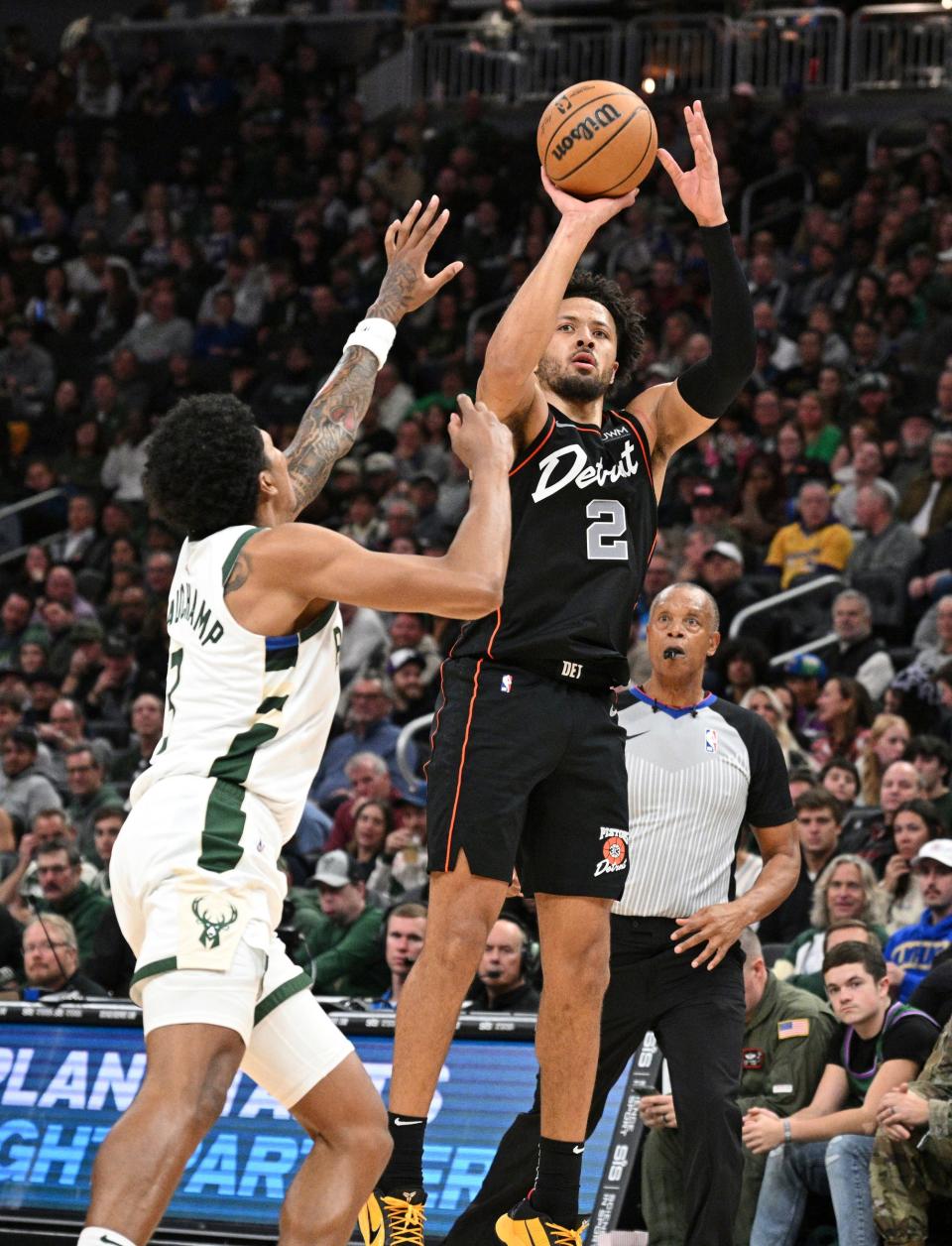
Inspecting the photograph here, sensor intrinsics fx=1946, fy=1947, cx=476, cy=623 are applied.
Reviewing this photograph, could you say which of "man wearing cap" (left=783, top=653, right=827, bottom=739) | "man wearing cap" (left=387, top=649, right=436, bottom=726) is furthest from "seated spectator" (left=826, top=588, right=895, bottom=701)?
"man wearing cap" (left=387, top=649, right=436, bottom=726)

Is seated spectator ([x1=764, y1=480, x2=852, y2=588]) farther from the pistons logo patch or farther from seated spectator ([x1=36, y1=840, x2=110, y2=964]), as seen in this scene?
the pistons logo patch

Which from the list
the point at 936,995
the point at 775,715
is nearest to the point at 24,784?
the point at 775,715

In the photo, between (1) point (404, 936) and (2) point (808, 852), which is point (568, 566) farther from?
(2) point (808, 852)

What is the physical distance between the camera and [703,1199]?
6.15 m

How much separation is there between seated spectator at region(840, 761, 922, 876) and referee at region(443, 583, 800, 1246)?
3.26 m

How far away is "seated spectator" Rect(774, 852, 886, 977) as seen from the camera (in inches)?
358

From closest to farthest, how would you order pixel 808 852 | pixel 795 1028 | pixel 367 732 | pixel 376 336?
1. pixel 376 336
2. pixel 795 1028
3. pixel 808 852
4. pixel 367 732

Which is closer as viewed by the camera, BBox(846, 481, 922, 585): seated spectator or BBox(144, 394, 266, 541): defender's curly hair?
BBox(144, 394, 266, 541): defender's curly hair

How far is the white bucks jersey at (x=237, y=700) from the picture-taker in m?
5.01

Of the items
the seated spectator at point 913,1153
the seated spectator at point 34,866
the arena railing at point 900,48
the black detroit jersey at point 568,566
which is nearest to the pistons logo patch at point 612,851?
the black detroit jersey at point 568,566

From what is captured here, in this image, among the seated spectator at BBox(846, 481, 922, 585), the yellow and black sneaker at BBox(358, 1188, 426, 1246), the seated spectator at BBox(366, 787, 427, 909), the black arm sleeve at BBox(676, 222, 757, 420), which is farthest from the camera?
the seated spectator at BBox(846, 481, 922, 585)

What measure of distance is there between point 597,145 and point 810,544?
9040 millimetres

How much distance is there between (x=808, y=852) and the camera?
1017 cm

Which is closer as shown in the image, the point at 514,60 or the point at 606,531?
the point at 606,531
